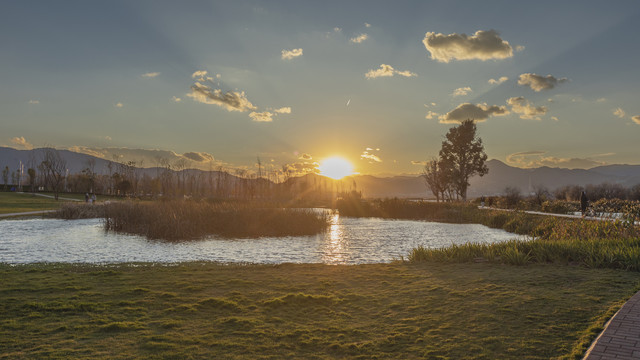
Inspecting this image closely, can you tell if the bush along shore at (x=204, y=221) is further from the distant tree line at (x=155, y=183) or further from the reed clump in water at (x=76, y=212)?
the distant tree line at (x=155, y=183)

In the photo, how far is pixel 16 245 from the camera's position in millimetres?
16344

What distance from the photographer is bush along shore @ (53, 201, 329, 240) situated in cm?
2044

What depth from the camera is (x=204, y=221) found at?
72.6ft

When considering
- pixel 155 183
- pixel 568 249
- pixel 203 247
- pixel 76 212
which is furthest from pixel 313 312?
pixel 155 183

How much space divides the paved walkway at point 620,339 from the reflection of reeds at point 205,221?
17.7 metres

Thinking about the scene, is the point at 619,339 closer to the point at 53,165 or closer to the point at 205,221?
the point at 205,221

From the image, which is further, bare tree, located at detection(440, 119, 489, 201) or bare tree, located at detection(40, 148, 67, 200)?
bare tree, located at detection(40, 148, 67, 200)

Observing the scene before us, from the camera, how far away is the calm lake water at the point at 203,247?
45.2ft

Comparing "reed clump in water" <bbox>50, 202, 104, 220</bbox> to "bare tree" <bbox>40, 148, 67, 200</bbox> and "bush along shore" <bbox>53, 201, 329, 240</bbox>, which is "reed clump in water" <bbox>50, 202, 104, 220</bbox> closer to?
"bush along shore" <bbox>53, 201, 329, 240</bbox>

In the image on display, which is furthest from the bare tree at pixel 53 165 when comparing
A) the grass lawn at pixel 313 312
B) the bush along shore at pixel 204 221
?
the grass lawn at pixel 313 312

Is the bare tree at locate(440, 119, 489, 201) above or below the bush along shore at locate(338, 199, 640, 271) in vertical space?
above

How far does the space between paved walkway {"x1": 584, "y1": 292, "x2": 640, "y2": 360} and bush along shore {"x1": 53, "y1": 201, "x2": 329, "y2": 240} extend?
17.7m

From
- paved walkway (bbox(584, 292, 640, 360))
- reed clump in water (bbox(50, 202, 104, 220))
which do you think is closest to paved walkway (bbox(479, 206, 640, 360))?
paved walkway (bbox(584, 292, 640, 360))

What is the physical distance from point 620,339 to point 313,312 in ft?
14.5
